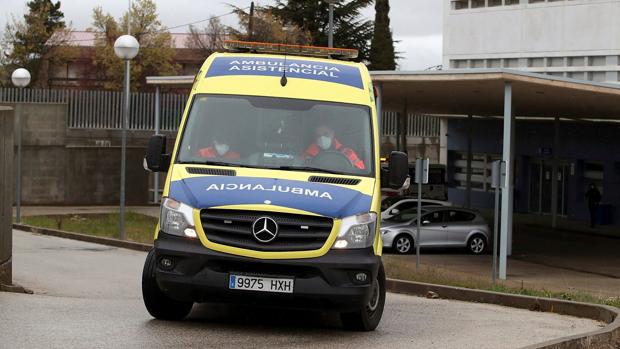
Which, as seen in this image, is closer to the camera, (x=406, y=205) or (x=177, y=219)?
(x=177, y=219)

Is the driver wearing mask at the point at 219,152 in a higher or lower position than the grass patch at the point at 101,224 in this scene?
higher

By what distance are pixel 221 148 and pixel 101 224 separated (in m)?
21.9

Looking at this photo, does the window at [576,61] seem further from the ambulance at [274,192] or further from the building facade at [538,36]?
the ambulance at [274,192]

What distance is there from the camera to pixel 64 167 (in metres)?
42.6

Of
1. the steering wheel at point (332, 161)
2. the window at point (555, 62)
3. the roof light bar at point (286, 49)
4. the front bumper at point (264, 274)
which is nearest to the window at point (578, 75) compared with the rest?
the window at point (555, 62)

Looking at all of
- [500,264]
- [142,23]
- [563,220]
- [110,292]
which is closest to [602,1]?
[563,220]

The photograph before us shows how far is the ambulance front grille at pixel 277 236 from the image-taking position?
10.0 m

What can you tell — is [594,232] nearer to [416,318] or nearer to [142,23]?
[416,318]

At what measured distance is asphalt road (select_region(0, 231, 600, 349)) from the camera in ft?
32.2

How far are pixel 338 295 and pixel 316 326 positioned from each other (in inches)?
54.2

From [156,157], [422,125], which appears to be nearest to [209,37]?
[422,125]

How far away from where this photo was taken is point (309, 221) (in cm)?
1009

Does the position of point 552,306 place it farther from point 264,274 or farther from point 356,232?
point 264,274

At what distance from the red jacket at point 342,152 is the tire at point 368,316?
1.15m
